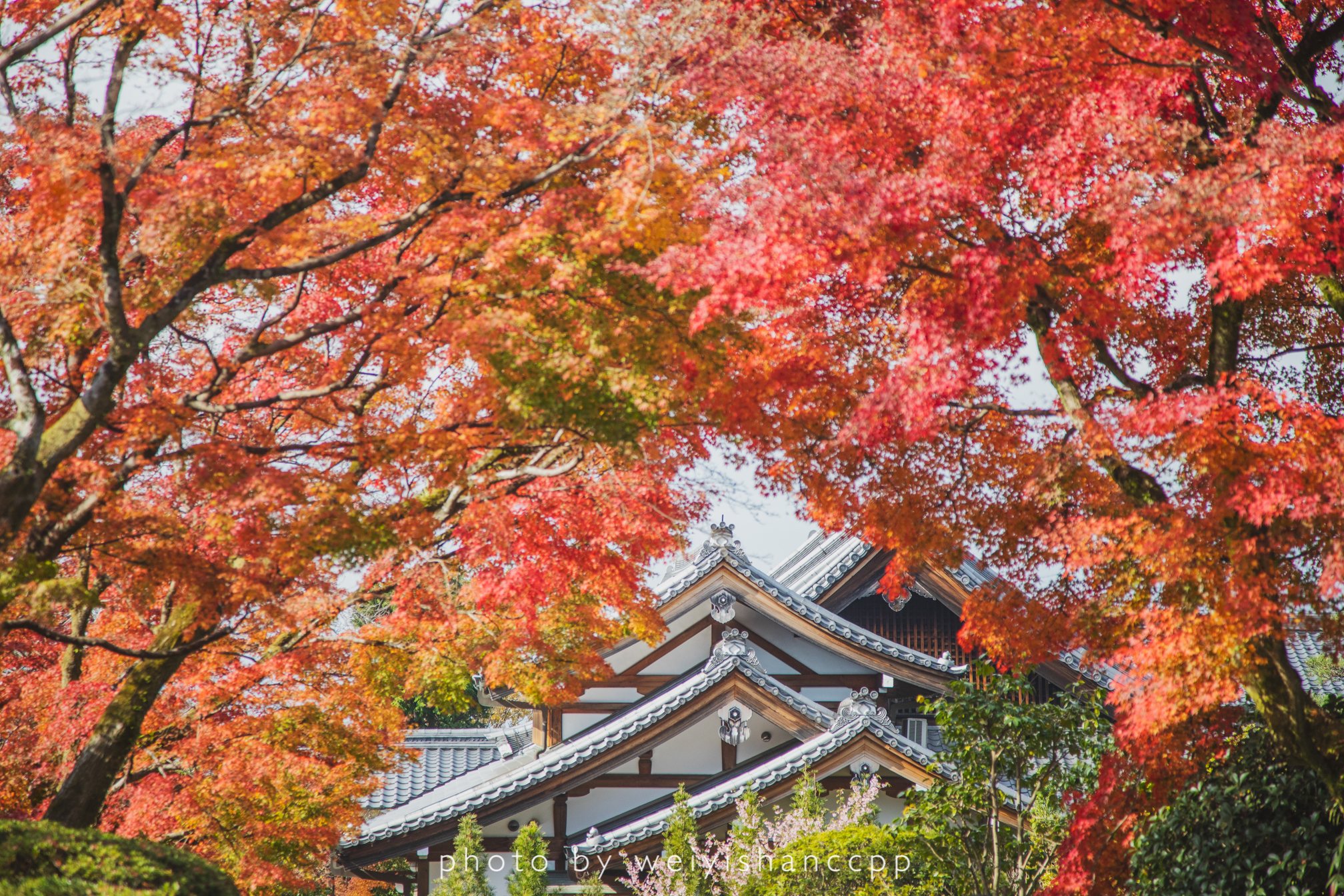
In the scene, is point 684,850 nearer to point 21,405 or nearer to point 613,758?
point 613,758

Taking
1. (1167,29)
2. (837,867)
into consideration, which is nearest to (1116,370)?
(1167,29)

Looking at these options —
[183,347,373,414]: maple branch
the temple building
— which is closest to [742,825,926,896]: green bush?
the temple building

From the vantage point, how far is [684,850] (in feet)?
39.0

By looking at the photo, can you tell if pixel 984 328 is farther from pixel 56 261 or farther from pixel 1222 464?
pixel 56 261

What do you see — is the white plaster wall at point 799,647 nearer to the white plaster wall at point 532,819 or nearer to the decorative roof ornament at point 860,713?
the decorative roof ornament at point 860,713

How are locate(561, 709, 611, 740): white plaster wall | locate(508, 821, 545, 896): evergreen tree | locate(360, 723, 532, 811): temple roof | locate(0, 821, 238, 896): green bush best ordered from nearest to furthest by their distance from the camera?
1. locate(0, 821, 238, 896): green bush
2. locate(508, 821, 545, 896): evergreen tree
3. locate(561, 709, 611, 740): white plaster wall
4. locate(360, 723, 532, 811): temple roof

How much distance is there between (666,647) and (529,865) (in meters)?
4.27

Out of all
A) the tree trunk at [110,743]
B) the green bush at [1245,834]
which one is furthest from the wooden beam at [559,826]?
the green bush at [1245,834]

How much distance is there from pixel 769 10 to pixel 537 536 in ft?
13.5

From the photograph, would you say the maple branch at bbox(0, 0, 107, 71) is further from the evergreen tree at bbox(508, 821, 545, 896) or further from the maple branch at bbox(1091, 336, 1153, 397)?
the evergreen tree at bbox(508, 821, 545, 896)

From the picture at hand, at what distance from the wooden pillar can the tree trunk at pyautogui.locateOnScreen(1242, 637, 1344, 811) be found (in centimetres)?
984

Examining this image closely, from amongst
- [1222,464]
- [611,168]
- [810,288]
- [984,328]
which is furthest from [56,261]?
[1222,464]

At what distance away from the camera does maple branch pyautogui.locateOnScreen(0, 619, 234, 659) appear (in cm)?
588

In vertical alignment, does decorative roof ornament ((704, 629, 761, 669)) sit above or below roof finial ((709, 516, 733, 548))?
below
